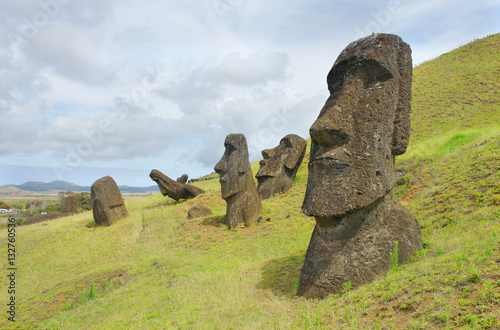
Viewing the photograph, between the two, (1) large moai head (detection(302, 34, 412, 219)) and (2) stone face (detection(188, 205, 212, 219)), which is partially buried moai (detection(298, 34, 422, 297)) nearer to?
(1) large moai head (detection(302, 34, 412, 219))

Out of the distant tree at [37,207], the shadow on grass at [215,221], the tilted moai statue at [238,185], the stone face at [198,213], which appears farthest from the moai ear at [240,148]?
the distant tree at [37,207]

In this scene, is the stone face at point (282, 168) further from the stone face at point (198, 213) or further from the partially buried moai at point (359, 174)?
the partially buried moai at point (359, 174)

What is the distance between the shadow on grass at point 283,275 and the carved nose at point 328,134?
2.77 meters

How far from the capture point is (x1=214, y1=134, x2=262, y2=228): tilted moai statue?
1322 centimetres

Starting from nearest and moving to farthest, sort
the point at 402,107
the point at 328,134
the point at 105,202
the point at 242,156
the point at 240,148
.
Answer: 1. the point at 328,134
2. the point at 402,107
3. the point at 242,156
4. the point at 240,148
5. the point at 105,202

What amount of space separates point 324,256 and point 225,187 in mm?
8520

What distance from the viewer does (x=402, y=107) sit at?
20.6 feet

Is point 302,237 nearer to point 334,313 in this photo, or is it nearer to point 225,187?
point 225,187

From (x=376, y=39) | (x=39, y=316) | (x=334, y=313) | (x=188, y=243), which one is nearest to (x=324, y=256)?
(x=334, y=313)

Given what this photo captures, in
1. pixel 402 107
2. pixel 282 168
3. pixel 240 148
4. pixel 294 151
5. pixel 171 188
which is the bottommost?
pixel 171 188

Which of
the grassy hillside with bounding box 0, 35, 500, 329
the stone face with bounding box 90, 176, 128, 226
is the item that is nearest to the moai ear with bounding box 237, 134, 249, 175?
the grassy hillside with bounding box 0, 35, 500, 329

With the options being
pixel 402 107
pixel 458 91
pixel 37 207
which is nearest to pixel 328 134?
pixel 402 107

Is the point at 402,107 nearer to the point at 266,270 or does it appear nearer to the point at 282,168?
the point at 266,270

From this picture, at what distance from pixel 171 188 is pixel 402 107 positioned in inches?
718
